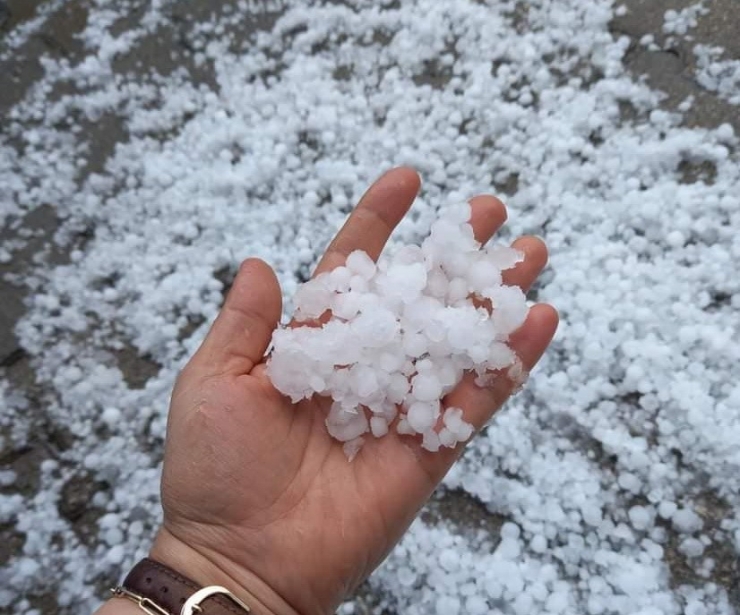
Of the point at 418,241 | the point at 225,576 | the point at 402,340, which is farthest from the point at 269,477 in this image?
the point at 418,241

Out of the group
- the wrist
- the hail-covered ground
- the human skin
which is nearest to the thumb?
the human skin

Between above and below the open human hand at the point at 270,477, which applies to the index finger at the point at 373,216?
above

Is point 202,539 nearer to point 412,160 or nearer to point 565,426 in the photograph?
point 565,426

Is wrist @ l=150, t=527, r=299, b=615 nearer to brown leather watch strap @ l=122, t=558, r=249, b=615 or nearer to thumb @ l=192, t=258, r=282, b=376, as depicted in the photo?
brown leather watch strap @ l=122, t=558, r=249, b=615

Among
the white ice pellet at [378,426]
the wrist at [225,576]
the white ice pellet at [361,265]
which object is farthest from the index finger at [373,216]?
the wrist at [225,576]

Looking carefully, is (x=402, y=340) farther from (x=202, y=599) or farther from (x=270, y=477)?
(x=202, y=599)

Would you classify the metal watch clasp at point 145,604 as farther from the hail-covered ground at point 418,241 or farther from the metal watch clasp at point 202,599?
the hail-covered ground at point 418,241

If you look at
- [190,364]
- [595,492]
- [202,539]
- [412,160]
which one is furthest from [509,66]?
[202,539]

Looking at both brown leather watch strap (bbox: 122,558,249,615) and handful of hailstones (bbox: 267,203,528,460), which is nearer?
brown leather watch strap (bbox: 122,558,249,615)
